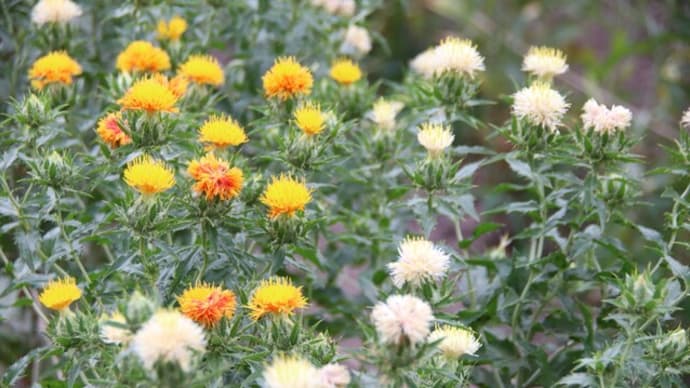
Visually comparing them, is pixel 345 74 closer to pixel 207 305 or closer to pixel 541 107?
pixel 541 107

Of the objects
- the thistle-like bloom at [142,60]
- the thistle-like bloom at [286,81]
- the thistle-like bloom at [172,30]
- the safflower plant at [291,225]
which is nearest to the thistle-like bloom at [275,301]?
the safflower plant at [291,225]

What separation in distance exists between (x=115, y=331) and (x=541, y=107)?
1.25 meters

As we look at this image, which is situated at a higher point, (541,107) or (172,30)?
(172,30)

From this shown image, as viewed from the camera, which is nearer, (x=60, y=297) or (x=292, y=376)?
(x=292, y=376)

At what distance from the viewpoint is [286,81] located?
270 centimetres

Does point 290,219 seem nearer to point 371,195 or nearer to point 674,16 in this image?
point 371,195

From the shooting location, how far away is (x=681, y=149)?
2.58 m

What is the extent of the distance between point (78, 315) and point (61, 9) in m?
A: 1.45

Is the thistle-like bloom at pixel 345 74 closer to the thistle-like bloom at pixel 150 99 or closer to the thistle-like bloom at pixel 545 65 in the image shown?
the thistle-like bloom at pixel 545 65

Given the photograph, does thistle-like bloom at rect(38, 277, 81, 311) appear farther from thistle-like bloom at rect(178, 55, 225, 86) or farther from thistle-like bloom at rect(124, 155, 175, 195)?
thistle-like bloom at rect(178, 55, 225, 86)

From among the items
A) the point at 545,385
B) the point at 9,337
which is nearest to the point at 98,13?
the point at 9,337

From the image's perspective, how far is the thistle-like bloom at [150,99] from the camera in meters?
2.36

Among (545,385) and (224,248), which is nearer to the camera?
(224,248)

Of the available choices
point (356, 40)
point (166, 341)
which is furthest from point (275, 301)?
point (356, 40)
